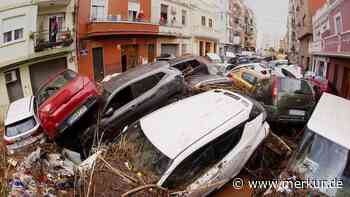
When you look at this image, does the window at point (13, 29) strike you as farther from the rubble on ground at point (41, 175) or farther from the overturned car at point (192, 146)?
the overturned car at point (192, 146)

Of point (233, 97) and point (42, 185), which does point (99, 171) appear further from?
point (233, 97)

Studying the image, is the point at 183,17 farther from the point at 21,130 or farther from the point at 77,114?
the point at 21,130

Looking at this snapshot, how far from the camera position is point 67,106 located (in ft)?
18.9

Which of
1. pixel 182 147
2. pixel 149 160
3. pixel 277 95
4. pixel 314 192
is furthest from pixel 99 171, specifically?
pixel 277 95

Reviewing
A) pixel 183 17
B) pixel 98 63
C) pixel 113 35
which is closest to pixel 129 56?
pixel 113 35

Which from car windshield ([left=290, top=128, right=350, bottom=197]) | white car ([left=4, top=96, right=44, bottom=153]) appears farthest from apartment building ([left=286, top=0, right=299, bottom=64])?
white car ([left=4, top=96, right=44, bottom=153])

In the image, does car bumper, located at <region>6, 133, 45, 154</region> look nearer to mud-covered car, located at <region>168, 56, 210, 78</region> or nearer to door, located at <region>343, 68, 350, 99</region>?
mud-covered car, located at <region>168, 56, 210, 78</region>

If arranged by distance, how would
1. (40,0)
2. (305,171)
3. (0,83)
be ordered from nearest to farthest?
1. (305,171)
2. (0,83)
3. (40,0)

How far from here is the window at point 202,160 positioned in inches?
152

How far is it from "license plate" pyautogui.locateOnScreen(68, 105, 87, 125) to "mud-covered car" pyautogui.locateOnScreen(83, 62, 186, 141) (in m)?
0.34

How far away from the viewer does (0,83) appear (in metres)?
12.4

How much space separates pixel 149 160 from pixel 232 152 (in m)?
1.22

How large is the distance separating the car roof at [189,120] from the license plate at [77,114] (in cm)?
155

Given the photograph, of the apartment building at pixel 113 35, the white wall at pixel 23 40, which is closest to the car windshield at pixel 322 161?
the white wall at pixel 23 40
